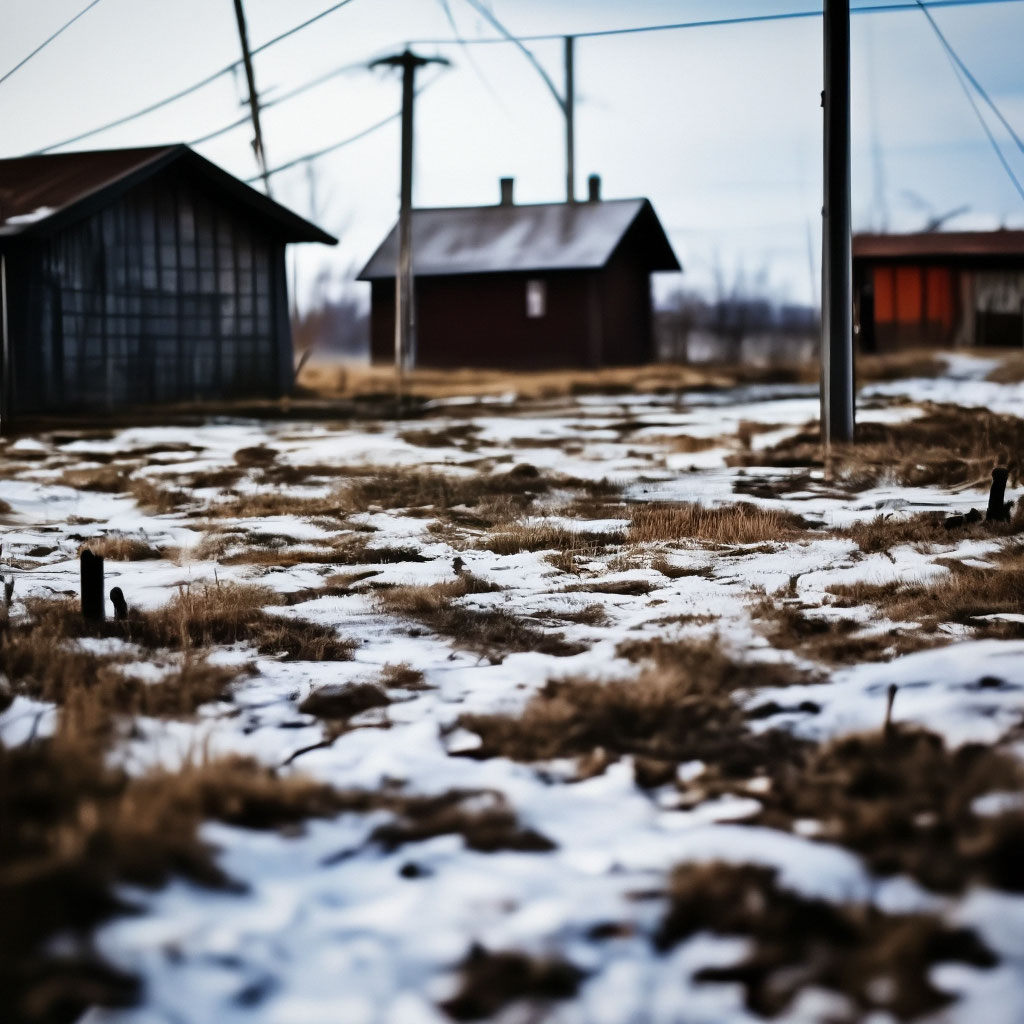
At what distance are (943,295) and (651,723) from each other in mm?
31402

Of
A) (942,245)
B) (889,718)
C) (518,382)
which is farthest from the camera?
(942,245)

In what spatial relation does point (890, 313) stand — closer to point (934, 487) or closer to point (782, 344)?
point (782, 344)

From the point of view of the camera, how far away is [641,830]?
306 centimetres

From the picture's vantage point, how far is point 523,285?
29719 mm

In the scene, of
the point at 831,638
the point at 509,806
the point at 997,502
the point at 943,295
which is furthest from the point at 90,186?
the point at 943,295

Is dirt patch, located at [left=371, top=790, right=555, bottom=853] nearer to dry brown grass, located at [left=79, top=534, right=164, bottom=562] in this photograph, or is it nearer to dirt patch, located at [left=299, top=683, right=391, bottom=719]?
dirt patch, located at [left=299, top=683, right=391, bottom=719]

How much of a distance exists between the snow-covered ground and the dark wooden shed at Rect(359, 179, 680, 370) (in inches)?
867

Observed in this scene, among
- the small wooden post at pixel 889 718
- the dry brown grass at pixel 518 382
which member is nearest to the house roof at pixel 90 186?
the dry brown grass at pixel 518 382

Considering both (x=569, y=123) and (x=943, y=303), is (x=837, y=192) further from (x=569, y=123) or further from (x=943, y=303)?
(x=943, y=303)

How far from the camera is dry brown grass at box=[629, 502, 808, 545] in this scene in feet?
24.6

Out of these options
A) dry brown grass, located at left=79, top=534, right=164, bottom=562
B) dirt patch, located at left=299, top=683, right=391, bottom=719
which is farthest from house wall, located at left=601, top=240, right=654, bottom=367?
dirt patch, located at left=299, top=683, right=391, bottom=719

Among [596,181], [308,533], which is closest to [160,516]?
[308,533]

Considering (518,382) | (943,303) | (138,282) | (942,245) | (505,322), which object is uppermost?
(942,245)

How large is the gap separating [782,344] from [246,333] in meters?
28.3
